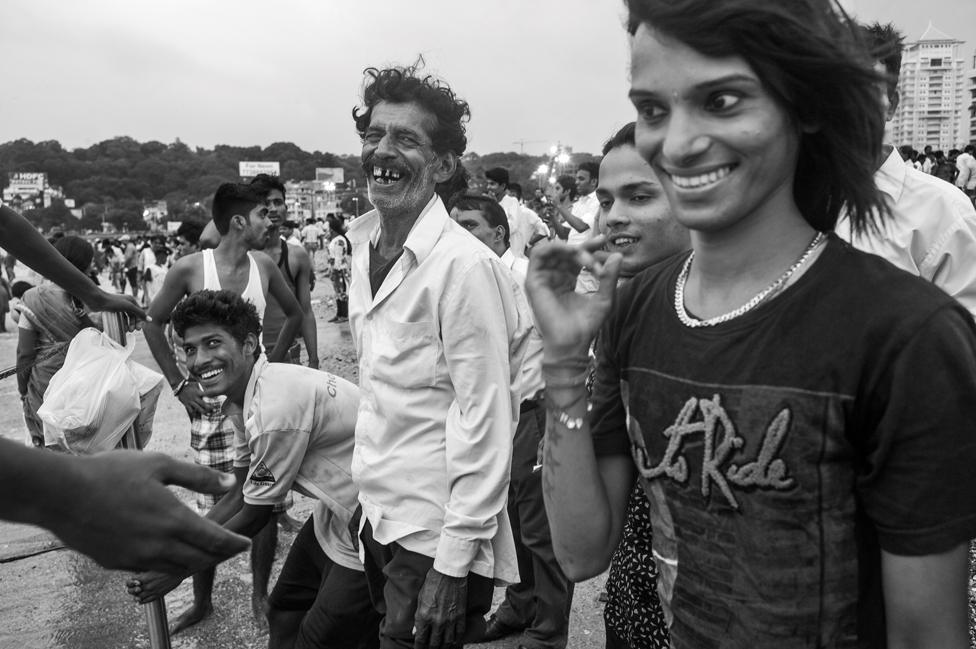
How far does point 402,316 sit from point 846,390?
4.89 ft

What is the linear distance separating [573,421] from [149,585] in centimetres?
178

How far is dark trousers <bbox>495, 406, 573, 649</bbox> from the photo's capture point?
3.16 meters

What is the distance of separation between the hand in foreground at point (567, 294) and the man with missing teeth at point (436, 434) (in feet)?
2.98

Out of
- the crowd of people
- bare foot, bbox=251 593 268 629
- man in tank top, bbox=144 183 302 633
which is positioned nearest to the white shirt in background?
the crowd of people

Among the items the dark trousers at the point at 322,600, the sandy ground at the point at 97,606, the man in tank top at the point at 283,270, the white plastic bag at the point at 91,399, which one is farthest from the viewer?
the man in tank top at the point at 283,270

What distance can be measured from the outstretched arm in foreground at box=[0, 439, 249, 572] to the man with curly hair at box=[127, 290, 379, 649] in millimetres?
1212

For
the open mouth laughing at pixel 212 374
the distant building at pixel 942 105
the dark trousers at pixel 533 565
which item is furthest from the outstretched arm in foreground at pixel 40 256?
the distant building at pixel 942 105

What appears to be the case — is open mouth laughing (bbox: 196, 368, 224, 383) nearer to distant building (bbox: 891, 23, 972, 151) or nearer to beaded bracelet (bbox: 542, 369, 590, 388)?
beaded bracelet (bbox: 542, 369, 590, 388)

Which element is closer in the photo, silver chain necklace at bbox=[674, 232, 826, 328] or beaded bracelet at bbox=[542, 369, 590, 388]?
silver chain necklace at bbox=[674, 232, 826, 328]

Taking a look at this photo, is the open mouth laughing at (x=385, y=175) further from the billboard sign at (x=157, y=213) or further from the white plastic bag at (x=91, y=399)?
the billboard sign at (x=157, y=213)

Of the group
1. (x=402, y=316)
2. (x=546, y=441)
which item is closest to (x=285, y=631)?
(x=402, y=316)

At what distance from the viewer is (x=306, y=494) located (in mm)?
2740

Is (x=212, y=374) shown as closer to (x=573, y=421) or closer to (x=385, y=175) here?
(x=385, y=175)

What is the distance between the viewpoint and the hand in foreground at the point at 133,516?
122 cm
